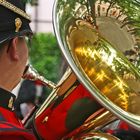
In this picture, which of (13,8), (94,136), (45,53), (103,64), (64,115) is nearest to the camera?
(13,8)

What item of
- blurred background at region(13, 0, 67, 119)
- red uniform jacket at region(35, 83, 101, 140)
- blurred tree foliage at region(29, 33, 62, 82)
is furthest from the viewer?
blurred tree foliage at region(29, 33, 62, 82)

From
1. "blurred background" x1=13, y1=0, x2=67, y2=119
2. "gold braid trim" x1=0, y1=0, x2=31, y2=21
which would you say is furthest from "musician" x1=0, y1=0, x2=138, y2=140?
"blurred background" x1=13, y1=0, x2=67, y2=119

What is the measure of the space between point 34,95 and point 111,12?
288cm

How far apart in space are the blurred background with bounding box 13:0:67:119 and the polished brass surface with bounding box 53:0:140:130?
33 centimetres

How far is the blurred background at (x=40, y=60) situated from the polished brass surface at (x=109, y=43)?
1.08 ft

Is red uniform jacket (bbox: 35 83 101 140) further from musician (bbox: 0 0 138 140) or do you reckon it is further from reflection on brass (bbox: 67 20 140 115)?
musician (bbox: 0 0 138 140)

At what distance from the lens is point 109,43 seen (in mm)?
2582

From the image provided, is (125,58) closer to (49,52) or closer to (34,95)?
(34,95)

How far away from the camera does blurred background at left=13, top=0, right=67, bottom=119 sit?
4780 mm

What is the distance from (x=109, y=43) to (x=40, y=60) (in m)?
9.46

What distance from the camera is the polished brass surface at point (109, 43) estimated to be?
7.80 feet

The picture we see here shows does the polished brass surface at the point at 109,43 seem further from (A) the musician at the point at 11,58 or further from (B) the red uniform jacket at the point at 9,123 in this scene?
(B) the red uniform jacket at the point at 9,123

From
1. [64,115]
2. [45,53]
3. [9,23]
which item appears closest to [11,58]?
[9,23]

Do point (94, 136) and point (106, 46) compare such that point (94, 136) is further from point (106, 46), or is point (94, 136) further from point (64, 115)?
point (106, 46)
